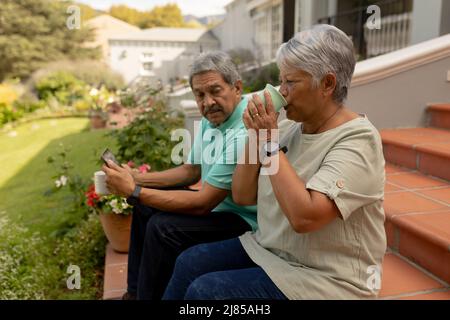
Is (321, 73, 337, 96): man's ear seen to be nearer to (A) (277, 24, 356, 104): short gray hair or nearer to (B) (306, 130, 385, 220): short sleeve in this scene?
(A) (277, 24, 356, 104): short gray hair

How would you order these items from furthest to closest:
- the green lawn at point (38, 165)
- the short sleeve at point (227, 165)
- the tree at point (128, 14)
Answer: the tree at point (128, 14)
the green lawn at point (38, 165)
the short sleeve at point (227, 165)

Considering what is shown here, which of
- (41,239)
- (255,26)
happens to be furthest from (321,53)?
(255,26)

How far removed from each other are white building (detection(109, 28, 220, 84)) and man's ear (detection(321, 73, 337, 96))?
17587 mm

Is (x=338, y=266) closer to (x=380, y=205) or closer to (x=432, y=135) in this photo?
(x=380, y=205)

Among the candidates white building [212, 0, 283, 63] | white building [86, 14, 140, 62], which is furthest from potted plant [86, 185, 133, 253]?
white building [86, 14, 140, 62]

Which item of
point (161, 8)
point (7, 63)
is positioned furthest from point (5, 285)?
point (161, 8)

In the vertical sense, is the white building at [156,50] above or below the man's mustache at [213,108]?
above

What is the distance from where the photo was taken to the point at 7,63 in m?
18.5

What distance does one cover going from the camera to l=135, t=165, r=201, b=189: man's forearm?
219 cm

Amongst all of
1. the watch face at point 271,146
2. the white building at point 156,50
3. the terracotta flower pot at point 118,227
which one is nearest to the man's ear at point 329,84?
the watch face at point 271,146

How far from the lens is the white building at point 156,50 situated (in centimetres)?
1902

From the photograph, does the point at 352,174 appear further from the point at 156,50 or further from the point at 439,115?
the point at 156,50

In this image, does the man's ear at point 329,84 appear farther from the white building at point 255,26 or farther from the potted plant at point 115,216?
the white building at point 255,26

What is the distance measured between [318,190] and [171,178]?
46.7 inches
